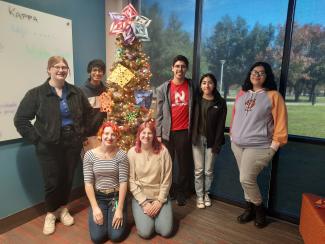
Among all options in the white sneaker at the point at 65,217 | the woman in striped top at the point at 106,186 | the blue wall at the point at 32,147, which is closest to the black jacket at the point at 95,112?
the blue wall at the point at 32,147

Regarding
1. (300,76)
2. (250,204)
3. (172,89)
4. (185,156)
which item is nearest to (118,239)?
(185,156)

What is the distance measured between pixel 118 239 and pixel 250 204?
1.29m

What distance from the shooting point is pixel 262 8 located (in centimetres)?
254

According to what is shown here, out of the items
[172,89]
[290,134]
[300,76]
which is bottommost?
[290,134]

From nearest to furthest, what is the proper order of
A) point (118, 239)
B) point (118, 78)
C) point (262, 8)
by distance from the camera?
point (118, 239)
point (118, 78)
point (262, 8)

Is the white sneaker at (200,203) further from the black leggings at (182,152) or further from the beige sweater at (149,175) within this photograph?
the beige sweater at (149,175)

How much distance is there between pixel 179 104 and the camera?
2.57 metres

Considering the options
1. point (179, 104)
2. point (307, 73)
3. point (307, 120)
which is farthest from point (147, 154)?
point (307, 73)

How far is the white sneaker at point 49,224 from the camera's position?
7.19 feet

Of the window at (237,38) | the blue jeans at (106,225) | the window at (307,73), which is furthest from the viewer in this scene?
the window at (237,38)

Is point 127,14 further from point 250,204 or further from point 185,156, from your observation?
point 250,204

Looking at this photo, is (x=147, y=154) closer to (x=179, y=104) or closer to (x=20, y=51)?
(x=179, y=104)

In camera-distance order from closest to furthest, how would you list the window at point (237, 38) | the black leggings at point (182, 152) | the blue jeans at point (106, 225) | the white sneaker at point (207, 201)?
the blue jeans at point (106, 225), the window at point (237, 38), the black leggings at point (182, 152), the white sneaker at point (207, 201)

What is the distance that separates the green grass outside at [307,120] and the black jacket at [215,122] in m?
0.67
